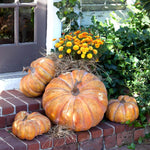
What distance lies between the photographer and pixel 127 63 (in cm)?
390

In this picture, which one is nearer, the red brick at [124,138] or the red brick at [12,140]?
the red brick at [12,140]

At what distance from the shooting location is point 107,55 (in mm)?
3949

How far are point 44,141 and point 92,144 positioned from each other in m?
0.58

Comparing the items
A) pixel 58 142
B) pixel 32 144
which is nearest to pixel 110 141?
pixel 58 142

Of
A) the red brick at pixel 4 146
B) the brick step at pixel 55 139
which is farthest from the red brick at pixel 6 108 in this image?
the red brick at pixel 4 146

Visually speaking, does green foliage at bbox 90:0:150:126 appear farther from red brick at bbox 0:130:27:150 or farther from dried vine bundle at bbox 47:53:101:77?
red brick at bbox 0:130:27:150

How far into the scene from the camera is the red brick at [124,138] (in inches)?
140

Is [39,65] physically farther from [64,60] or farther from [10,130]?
[10,130]

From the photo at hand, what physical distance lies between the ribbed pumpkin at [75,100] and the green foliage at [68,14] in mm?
989

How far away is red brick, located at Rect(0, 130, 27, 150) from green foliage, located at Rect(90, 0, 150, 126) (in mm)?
1295

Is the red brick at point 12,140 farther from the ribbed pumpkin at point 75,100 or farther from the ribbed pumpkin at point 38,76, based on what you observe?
the ribbed pumpkin at point 38,76

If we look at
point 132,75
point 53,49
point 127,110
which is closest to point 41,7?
point 53,49

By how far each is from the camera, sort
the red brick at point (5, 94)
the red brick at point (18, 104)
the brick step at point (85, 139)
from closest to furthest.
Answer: the brick step at point (85, 139) → the red brick at point (18, 104) → the red brick at point (5, 94)

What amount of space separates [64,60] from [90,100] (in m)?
0.63
